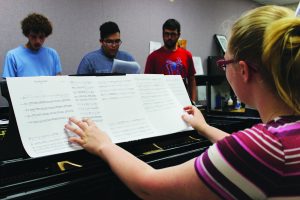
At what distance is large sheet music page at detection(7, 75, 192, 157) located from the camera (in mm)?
902

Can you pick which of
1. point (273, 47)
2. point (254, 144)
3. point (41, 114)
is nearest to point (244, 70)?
point (273, 47)

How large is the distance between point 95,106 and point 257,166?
0.56 m

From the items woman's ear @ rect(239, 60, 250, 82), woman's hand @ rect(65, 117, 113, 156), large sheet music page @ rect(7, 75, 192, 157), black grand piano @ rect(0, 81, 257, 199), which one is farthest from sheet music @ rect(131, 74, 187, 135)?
woman's ear @ rect(239, 60, 250, 82)

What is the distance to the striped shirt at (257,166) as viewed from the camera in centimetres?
65

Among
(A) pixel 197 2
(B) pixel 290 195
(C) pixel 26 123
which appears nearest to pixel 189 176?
(B) pixel 290 195

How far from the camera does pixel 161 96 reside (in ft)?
4.23

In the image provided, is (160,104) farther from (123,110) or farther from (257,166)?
(257,166)

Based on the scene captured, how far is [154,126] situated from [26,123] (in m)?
0.44

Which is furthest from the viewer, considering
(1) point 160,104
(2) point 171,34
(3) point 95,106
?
(2) point 171,34

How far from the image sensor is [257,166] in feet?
2.12

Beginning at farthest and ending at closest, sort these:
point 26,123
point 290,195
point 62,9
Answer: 1. point 62,9
2. point 26,123
3. point 290,195

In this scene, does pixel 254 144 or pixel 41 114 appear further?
pixel 41 114

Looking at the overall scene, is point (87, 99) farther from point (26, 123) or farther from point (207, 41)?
point (207, 41)

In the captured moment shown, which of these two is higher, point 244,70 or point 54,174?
point 244,70
